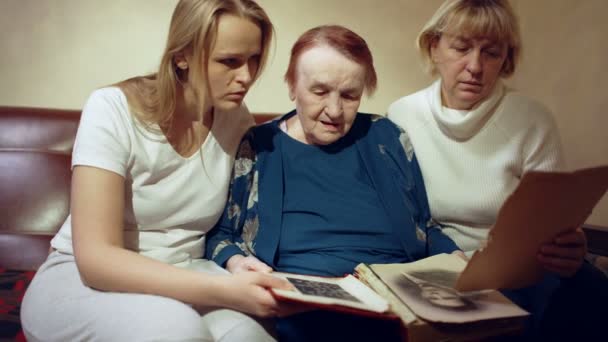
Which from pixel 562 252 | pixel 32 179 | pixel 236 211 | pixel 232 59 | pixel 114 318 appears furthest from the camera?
pixel 32 179

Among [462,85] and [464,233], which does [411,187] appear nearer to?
[464,233]

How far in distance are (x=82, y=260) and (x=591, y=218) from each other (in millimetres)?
1811

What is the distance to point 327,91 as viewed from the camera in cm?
132

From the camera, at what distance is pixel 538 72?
7.35 feet

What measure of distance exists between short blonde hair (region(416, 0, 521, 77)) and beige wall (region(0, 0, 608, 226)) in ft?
2.38

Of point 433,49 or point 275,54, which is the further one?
point 275,54

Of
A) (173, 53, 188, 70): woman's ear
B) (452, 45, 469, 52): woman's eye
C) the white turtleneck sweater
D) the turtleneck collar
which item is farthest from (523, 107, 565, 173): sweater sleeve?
(173, 53, 188, 70): woman's ear

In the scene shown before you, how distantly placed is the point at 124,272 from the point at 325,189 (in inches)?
22.7

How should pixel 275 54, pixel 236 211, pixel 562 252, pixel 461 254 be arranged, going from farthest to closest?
pixel 275 54, pixel 236 211, pixel 461 254, pixel 562 252

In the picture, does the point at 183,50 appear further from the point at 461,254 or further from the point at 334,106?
the point at 461,254

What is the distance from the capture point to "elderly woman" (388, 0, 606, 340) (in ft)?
4.37

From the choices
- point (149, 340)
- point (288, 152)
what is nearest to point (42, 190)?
point (288, 152)

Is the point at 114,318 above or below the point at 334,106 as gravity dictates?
below

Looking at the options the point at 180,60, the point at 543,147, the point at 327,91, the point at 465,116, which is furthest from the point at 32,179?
the point at 543,147
